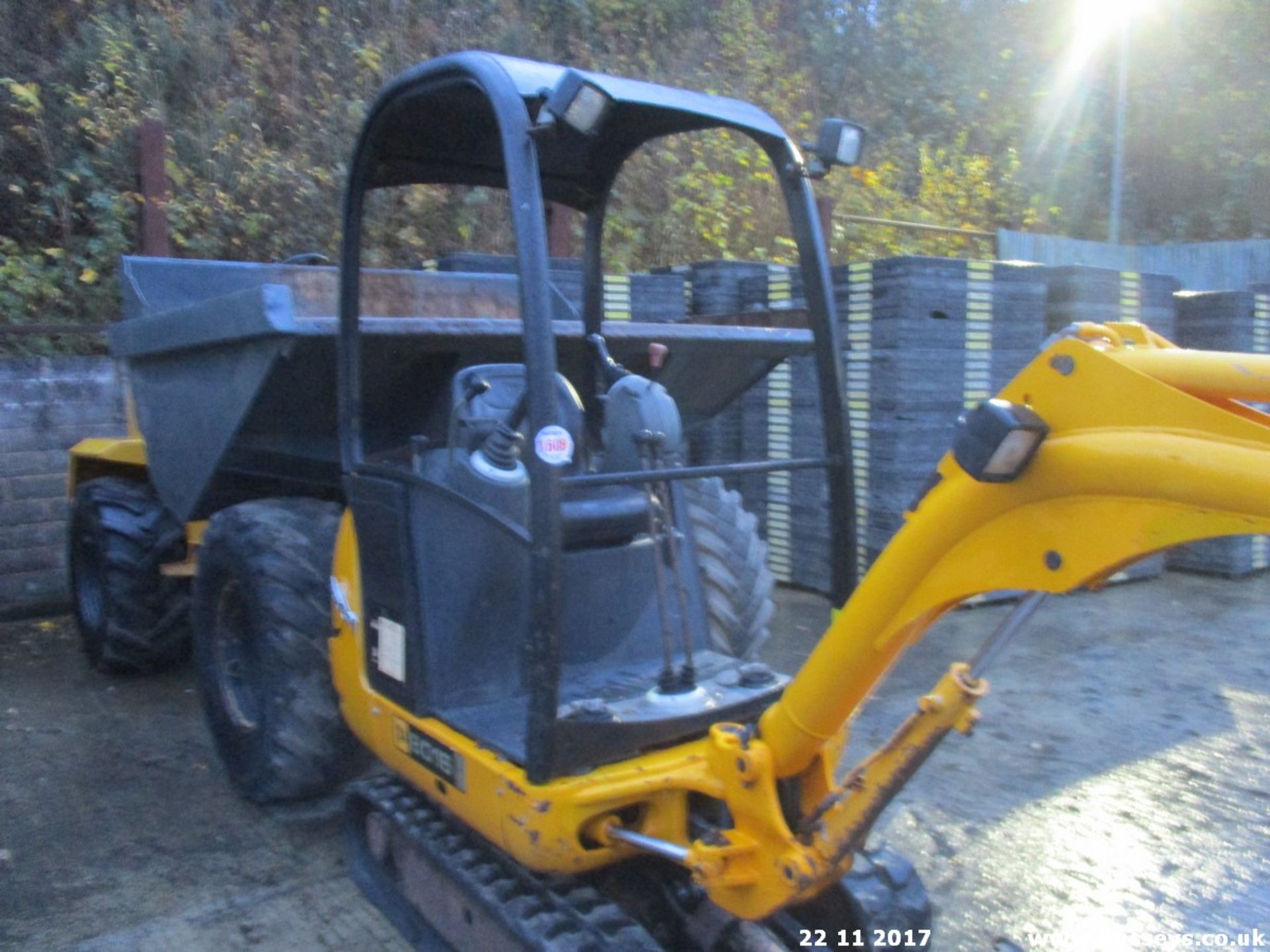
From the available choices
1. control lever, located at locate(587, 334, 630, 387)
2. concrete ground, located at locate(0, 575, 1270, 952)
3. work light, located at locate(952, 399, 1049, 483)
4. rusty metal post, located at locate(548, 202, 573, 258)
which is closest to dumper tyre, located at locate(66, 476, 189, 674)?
concrete ground, located at locate(0, 575, 1270, 952)

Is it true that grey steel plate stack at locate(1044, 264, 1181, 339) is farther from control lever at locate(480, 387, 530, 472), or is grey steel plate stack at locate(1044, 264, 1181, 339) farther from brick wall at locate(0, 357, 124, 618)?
brick wall at locate(0, 357, 124, 618)

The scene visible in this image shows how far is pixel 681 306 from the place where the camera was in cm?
703

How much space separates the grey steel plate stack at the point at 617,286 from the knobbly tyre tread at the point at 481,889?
300 centimetres

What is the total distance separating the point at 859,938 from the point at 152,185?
21.5 feet

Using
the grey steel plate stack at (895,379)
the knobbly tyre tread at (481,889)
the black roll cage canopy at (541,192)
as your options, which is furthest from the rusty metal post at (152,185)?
the knobbly tyre tread at (481,889)

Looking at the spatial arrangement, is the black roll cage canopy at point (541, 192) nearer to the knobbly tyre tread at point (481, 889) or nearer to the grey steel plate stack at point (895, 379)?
the knobbly tyre tread at point (481, 889)

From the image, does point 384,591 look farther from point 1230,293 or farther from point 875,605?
point 1230,293

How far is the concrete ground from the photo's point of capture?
327 cm

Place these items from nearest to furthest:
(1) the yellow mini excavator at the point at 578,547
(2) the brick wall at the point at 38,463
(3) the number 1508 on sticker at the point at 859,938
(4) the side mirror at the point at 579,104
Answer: (1) the yellow mini excavator at the point at 578,547 < (4) the side mirror at the point at 579,104 < (3) the number 1508 on sticker at the point at 859,938 < (2) the brick wall at the point at 38,463

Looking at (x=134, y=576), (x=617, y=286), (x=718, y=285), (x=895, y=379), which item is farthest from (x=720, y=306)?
(x=134, y=576)

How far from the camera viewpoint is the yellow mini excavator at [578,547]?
1.84 m

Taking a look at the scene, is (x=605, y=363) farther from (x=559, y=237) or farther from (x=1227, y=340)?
(x=1227, y=340)

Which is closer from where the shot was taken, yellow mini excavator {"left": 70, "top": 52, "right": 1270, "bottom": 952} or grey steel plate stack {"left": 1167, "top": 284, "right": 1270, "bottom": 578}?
yellow mini excavator {"left": 70, "top": 52, "right": 1270, "bottom": 952}

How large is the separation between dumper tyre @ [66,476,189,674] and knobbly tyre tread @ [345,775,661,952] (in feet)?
7.40
